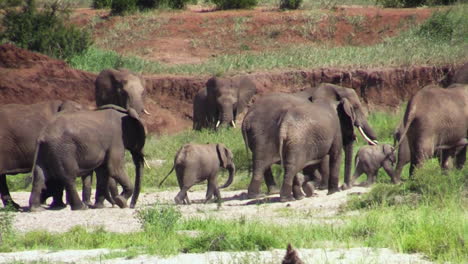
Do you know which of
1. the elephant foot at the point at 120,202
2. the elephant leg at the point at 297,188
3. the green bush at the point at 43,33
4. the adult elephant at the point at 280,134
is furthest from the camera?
the green bush at the point at 43,33

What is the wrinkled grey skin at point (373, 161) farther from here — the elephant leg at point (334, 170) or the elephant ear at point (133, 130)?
the elephant ear at point (133, 130)

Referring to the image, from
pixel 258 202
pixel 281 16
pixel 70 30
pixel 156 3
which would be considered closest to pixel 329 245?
pixel 258 202

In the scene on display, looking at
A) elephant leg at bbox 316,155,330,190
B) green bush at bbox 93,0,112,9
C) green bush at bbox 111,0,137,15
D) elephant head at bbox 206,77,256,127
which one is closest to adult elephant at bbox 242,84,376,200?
elephant leg at bbox 316,155,330,190

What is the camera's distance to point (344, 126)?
58.2 ft

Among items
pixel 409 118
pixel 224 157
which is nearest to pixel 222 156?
pixel 224 157

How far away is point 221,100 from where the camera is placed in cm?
2797

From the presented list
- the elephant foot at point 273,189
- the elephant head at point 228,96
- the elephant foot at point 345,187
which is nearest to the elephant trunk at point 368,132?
the elephant foot at point 345,187

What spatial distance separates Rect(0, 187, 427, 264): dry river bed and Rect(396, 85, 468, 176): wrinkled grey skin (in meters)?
1.06

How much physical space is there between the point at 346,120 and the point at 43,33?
18.6 m

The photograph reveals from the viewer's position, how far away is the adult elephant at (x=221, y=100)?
27.9m

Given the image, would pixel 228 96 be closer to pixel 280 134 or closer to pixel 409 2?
pixel 280 134

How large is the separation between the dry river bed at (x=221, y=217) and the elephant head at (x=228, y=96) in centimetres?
893

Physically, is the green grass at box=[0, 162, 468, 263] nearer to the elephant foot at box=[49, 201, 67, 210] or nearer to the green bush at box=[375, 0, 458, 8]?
the elephant foot at box=[49, 201, 67, 210]

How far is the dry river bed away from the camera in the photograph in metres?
10.1
